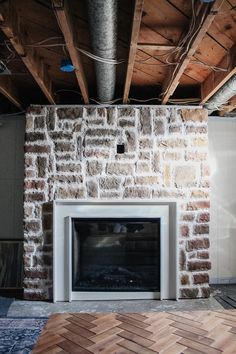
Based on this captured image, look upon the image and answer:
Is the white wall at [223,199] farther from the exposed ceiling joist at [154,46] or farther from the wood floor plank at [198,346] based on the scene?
the exposed ceiling joist at [154,46]

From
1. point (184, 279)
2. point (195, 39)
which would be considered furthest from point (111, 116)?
point (184, 279)

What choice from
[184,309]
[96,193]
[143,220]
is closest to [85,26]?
[96,193]

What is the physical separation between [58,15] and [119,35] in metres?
0.68

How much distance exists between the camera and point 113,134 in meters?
3.47

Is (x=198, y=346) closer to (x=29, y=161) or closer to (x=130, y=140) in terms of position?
(x=130, y=140)

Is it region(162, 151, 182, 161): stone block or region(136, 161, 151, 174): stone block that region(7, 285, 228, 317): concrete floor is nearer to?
region(136, 161, 151, 174): stone block

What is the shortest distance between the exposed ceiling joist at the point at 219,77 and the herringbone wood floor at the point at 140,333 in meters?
2.14

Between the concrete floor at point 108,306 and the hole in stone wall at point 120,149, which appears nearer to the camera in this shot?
the concrete floor at point 108,306

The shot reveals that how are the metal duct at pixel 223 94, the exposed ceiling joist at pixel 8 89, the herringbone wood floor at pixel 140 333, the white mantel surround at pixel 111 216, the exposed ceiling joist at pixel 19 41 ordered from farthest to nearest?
the white mantel surround at pixel 111 216 → the exposed ceiling joist at pixel 8 89 → the metal duct at pixel 223 94 → the herringbone wood floor at pixel 140 333 → the exposed ceiling joist at pixel 19 41

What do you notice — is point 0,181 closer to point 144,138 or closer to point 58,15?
point 144,138

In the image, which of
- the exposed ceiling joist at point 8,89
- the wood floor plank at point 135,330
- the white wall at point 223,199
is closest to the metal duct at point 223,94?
the white wall at point 223,199

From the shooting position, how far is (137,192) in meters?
3.45

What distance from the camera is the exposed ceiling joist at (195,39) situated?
162 cm

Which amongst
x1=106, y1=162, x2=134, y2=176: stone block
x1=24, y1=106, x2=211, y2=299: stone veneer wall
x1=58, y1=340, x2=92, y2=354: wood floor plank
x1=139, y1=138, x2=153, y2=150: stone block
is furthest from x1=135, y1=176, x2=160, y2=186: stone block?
x1=58, y1=340, x2=92, y2=354: wood floor plank
